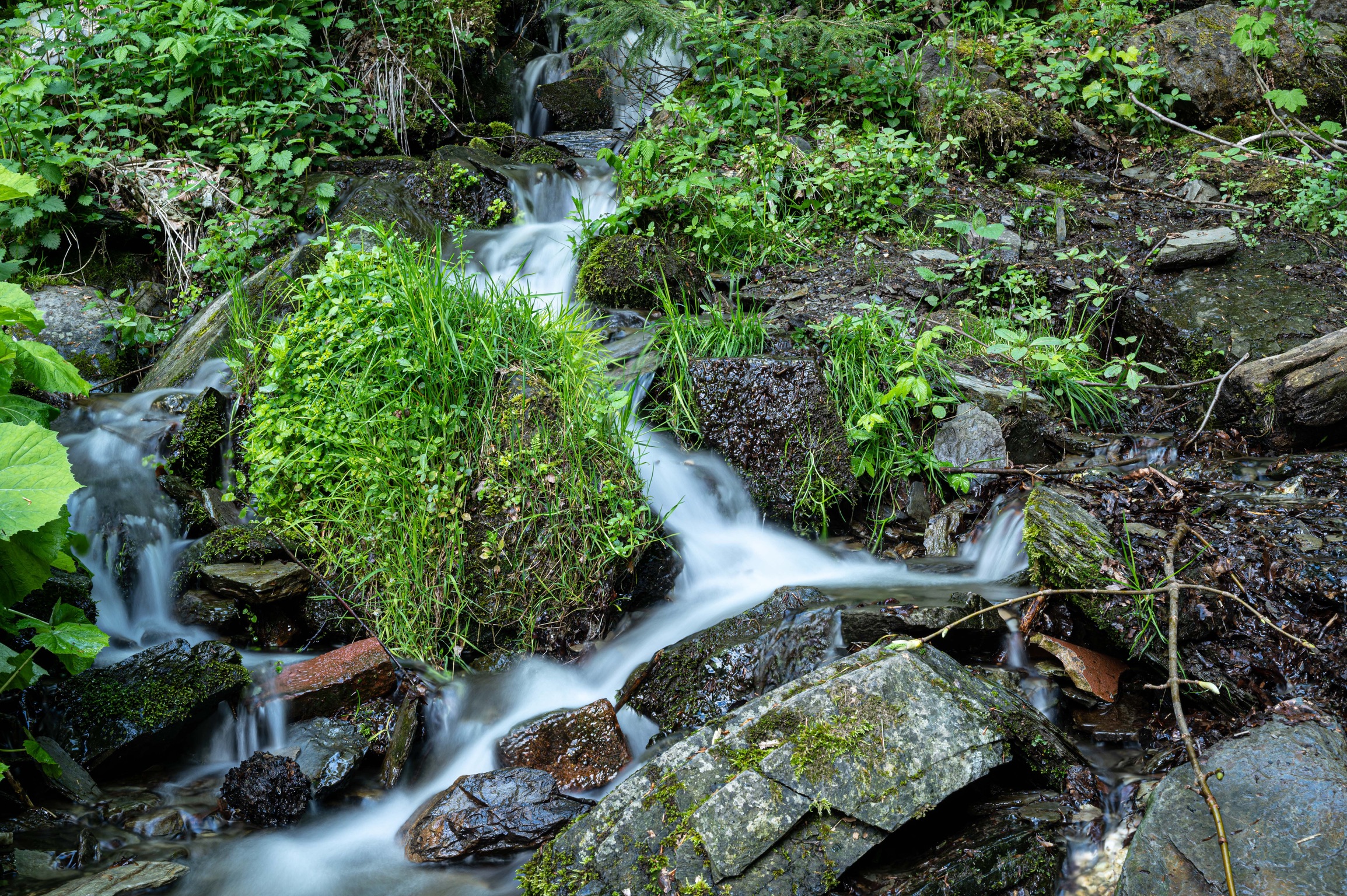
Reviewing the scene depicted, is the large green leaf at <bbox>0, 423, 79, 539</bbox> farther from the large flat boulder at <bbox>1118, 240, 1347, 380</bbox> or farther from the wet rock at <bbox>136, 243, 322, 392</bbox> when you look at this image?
the large flat boulder at <bbox>1118, 240, 1347, 380</bbox>

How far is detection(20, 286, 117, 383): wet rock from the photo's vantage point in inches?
226

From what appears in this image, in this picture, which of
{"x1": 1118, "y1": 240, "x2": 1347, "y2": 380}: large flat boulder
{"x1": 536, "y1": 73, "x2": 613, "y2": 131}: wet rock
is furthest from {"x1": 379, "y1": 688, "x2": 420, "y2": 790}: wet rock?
{"x1": 536, "y1": 73, "x2": 613, "y2": 131}: wet rock

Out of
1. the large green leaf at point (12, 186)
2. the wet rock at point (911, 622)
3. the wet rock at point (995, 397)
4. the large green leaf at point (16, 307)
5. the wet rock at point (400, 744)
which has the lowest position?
the wet rock at point (400, 744)

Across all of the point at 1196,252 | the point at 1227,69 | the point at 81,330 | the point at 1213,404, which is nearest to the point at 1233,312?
the point at 1196,252

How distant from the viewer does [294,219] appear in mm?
6441

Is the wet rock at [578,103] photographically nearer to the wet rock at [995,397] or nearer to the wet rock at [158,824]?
the wet rock at [995,397]

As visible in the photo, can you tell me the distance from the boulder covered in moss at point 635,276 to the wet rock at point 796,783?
348 cm

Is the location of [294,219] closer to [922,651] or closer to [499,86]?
[499,86]

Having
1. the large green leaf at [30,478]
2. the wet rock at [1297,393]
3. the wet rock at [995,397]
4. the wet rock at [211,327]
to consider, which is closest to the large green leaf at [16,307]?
the large green leaf at [30,478]

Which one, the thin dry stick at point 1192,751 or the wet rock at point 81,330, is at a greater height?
the thin dry stick at point 1192,751

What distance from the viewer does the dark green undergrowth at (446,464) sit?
153 inches

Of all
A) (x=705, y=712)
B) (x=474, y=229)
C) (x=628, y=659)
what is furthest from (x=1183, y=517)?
(x=474, y=229)

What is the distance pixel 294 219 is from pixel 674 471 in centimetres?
390

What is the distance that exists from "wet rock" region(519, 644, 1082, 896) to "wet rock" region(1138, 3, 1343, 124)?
682 cm
